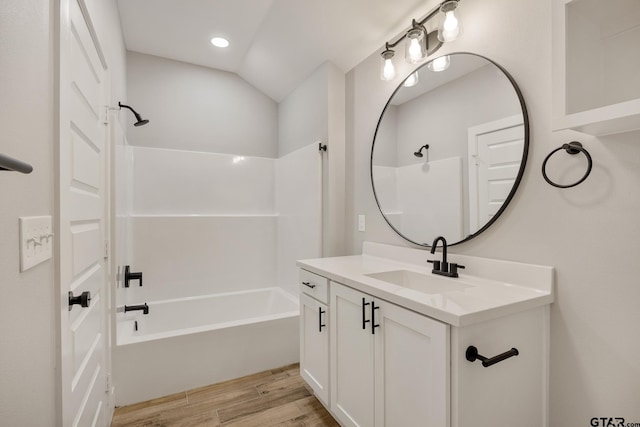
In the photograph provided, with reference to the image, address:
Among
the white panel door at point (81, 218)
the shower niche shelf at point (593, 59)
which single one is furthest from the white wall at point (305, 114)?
the shower niche shelf at point (593, 59)

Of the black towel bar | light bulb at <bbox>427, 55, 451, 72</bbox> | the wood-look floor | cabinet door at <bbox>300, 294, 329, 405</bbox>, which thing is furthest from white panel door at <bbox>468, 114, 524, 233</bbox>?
the black towel bar

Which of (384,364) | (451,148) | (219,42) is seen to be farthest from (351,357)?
(219,42)

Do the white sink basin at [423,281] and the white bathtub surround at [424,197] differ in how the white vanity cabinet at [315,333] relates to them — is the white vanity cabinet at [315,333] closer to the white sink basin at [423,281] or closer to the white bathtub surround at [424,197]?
the white sink basin at [423,281]

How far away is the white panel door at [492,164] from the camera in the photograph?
1.33 meters

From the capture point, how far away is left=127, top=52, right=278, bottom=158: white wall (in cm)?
289

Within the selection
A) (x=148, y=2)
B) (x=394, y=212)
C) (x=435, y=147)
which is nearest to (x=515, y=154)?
(x=435, y=147)

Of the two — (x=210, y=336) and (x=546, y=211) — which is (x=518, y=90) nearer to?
(x=546, y=211)

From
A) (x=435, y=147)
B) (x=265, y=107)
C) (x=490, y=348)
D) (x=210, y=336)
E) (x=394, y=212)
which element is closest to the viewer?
(x=490, y=348)

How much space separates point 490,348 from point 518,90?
1.07m

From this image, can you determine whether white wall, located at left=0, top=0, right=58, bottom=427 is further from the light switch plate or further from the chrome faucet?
the chrome faucet

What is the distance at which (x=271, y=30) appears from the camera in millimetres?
2432

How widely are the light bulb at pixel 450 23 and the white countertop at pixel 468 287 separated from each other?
1097 millimetres

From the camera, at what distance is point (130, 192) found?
2.74 meters

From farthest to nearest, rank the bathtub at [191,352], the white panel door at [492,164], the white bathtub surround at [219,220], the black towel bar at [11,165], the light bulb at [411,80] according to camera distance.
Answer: the white bathtub surround at [219,220] → the bathtub at [191,352] → the light bulb at [411,80] → the white panel door at [492,164] → the black towel bar at [11,165]
